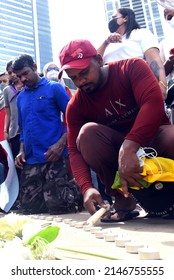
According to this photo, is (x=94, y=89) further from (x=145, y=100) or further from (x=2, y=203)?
(x=2, y=203)

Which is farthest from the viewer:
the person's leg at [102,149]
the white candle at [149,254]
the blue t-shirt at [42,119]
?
the blue t-shirt at [42,119]

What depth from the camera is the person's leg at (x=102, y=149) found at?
187 cm

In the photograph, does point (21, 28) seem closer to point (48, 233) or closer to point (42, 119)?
point (42, 119)

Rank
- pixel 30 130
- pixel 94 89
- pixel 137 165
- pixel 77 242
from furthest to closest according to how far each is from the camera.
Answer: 1. pixel 30 130
2. pixel 94 89
3. pixel 137 165
4. pixel 77 242

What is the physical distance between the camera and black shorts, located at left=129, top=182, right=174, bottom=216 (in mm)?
1735

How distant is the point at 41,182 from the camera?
2896mm

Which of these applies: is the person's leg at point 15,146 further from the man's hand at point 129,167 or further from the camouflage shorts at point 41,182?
the man's hand at point 129,167

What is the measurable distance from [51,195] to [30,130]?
58cm

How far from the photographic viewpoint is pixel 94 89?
186cm

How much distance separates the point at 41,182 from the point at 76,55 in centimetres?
144

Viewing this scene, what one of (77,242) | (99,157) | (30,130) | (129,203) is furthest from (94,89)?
(30,130)

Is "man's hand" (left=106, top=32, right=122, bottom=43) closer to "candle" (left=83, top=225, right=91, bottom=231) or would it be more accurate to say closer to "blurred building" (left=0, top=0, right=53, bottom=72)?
"candle" (left=83, top=225, right=91, bottom=231)

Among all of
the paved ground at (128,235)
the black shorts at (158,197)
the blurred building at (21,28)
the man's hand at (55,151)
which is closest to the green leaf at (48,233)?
the paved ground at (128,235)

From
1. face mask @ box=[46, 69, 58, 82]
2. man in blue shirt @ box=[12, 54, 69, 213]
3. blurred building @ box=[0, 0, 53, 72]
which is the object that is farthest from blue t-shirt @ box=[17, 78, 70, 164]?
blurred building @ box=[0, 0, 53, 72]
